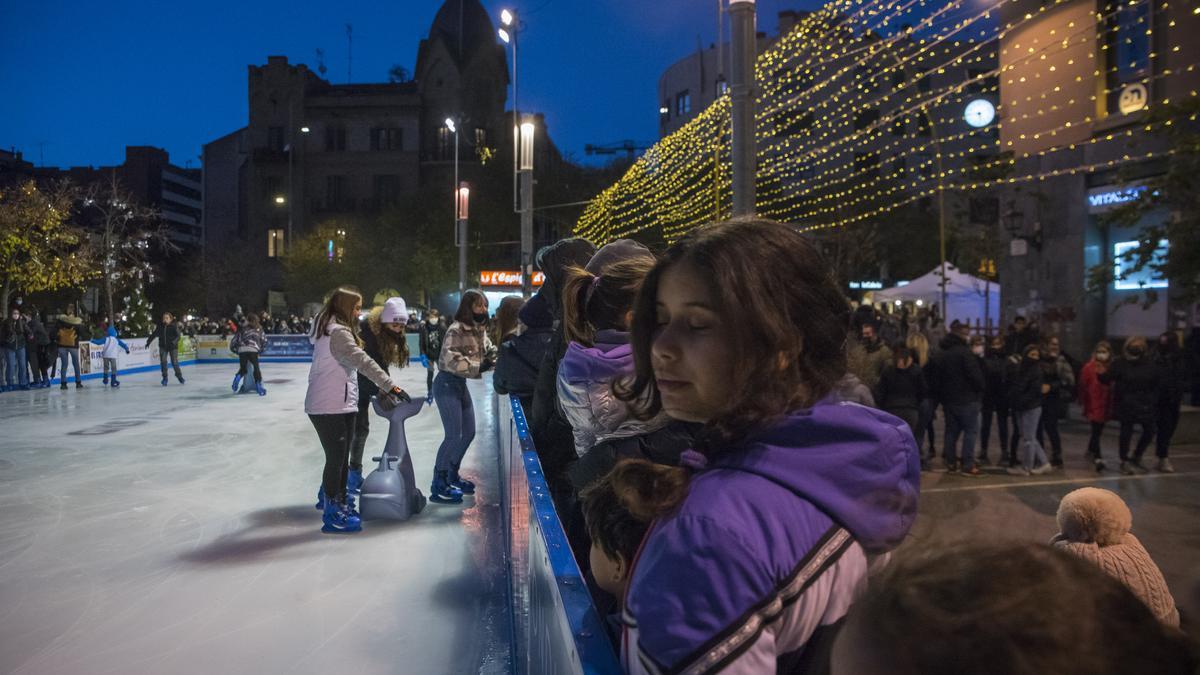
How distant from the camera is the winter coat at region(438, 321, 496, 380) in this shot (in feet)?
23.4

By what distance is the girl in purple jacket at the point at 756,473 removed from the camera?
0.96 meters

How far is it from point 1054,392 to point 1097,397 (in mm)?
490

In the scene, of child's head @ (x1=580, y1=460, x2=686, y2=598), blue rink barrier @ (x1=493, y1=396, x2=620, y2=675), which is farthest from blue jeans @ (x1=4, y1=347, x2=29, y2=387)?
child's head @ (x1=580, y1=460, x2=686, y2=598)

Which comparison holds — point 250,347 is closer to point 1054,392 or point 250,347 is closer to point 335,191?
point 1054,392

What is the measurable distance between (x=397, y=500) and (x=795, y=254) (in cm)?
580

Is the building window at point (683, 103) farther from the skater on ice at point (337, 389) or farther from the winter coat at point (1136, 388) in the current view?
the skater on ice at point (337, 389)

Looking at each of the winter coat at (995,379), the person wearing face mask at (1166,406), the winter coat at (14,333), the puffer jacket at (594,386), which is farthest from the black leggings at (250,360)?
the puffer jacket at (594,386)

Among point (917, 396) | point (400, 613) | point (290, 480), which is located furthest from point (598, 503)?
point (917, 396)

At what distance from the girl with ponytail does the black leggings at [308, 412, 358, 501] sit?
3.80m

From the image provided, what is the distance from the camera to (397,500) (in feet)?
21.4

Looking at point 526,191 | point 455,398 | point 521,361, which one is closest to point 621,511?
point 521,361

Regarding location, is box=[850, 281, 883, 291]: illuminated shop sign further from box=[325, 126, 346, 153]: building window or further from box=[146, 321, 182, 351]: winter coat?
box=[146, 321, 182, 351]: winter coat

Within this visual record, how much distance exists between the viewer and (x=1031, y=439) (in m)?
9.26

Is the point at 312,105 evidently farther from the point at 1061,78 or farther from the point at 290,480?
the point at 290,480
